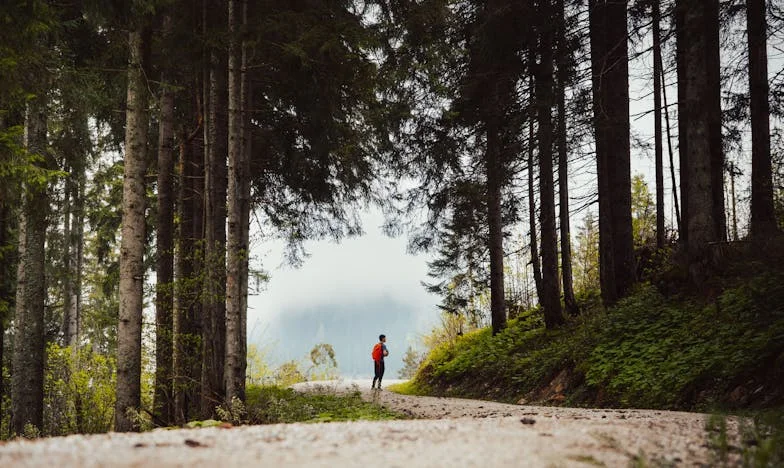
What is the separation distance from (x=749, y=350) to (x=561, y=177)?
29.5 ft

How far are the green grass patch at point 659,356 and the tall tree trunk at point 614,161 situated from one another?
0.82 meters

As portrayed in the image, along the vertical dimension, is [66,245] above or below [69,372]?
above

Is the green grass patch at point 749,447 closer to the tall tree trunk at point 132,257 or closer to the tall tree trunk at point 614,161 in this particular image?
the tall tree trunk at point 132,257

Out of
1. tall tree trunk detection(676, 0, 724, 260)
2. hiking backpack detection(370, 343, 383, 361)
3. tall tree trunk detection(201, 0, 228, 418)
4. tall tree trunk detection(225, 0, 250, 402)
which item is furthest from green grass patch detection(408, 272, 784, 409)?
tall tree trunk detection(201, 0, 228, 418)

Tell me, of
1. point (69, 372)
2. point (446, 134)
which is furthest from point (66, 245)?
point (446, 134)

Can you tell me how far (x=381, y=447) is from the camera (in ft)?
9.37

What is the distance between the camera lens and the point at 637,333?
937 centimetres

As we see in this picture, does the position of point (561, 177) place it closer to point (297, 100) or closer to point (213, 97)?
point (297, 100)

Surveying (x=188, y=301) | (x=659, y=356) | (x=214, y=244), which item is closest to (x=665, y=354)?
(x=659, y=356)

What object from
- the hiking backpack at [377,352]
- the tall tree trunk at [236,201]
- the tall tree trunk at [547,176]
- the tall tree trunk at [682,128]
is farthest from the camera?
the hiking backpack at [377,352]

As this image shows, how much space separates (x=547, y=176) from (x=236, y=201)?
7806 millimetres

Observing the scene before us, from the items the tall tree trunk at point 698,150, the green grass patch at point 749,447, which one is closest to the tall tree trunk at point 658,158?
the tall tree trunk at point 698,150

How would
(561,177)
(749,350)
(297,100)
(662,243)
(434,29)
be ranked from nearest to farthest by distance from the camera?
(749,350), (434,29), (297,100), (662,243), (561,177)

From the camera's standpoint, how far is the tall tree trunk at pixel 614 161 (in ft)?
38.7
